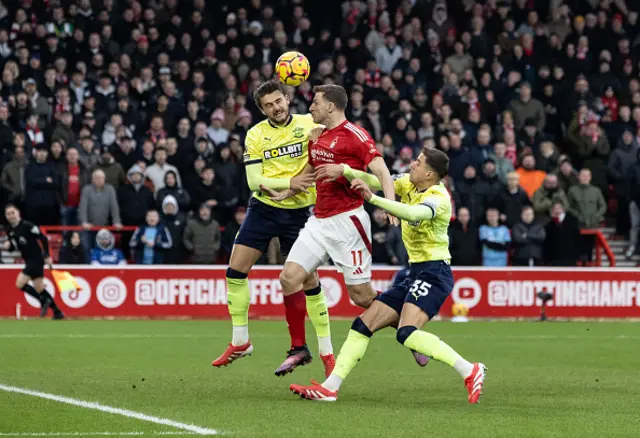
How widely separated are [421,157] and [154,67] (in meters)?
15.4

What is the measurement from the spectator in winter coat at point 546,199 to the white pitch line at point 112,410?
44.5ft

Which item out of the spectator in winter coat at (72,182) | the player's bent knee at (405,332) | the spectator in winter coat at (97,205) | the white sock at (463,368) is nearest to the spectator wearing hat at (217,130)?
the spectator in winter coat at (97,205)

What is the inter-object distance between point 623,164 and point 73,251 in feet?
32.0

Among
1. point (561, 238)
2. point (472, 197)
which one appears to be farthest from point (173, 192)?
point (561, 238)

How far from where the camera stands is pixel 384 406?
9414mm

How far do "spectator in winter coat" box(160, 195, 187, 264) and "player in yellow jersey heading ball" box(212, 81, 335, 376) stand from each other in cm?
1002

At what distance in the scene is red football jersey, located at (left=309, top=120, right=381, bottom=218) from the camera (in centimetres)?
1057

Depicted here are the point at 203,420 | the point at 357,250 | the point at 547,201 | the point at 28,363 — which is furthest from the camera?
the point at 547,201

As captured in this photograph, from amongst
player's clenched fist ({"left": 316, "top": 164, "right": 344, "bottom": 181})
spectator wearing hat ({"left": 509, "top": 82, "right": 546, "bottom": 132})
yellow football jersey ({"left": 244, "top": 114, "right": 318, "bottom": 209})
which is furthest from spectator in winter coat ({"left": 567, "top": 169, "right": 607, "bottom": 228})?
player's clenched fist ({"left": 316, "top": 164, "right": 344, "bottom": 181})

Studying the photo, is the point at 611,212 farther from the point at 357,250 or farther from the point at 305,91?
the point at 357,250

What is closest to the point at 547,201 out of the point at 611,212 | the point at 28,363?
the point at 611,212

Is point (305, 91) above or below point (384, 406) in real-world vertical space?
above

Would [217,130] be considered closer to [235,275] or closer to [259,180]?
[235,275]

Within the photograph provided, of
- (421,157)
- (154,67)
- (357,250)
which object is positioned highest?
(154,67)
